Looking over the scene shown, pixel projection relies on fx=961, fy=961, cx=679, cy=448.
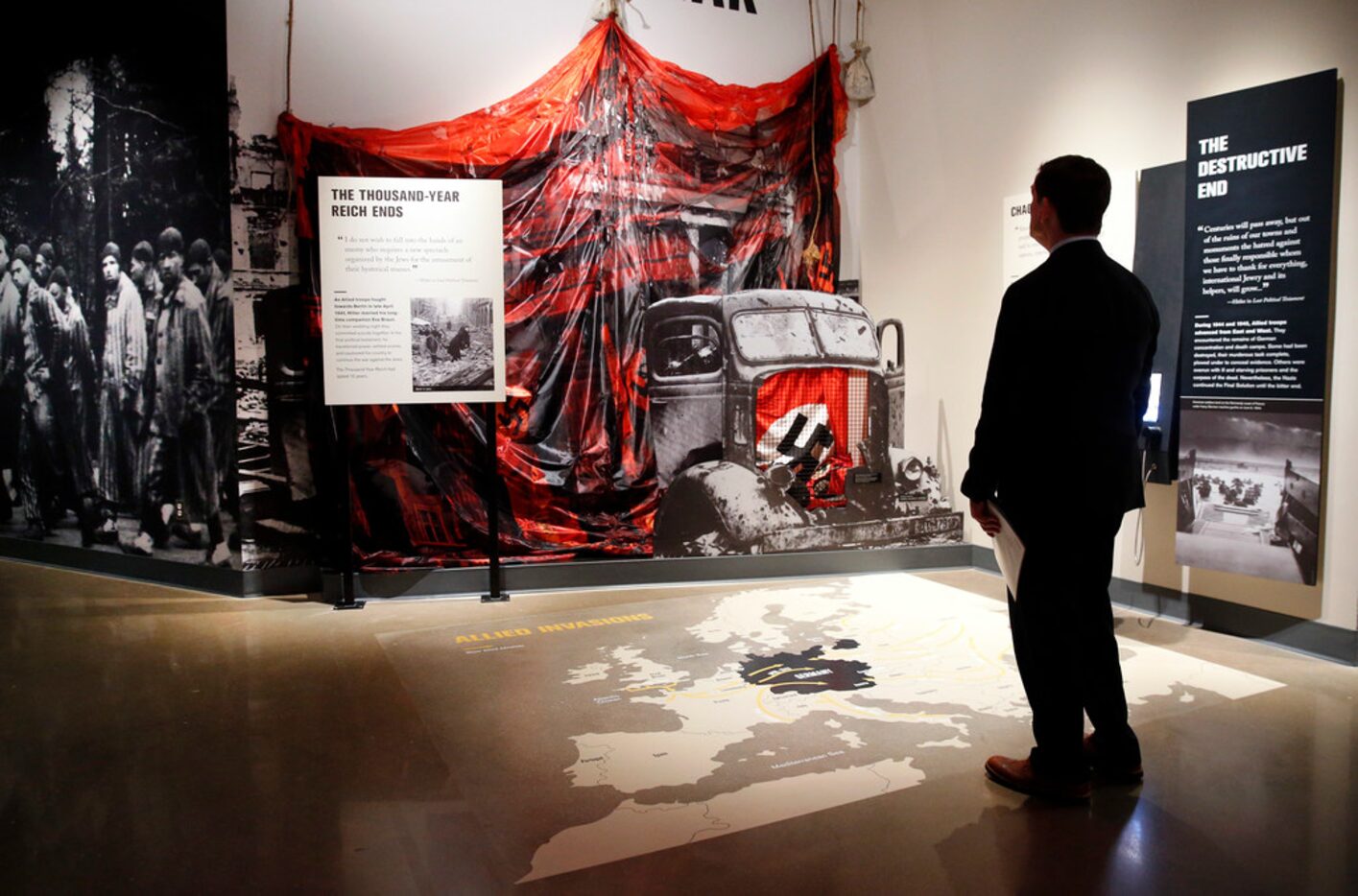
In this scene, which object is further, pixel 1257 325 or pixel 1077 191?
pixel 1257 325

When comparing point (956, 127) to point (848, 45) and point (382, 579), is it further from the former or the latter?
point (382, 579)

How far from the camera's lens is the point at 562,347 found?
514cm

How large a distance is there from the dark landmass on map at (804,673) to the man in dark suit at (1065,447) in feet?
3.26

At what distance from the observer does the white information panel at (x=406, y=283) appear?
14.3 ft

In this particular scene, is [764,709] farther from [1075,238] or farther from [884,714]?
[1075,238]

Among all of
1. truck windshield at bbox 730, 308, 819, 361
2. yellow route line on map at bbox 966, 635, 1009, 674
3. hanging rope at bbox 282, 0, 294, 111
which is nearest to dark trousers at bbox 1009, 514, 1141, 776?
yellow route line on map at bbox 966, 635, 1009, 674

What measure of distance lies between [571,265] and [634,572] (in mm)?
1668

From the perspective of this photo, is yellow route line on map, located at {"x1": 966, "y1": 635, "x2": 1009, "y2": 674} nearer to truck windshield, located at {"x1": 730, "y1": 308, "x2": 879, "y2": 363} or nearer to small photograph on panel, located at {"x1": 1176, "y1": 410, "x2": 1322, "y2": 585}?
small photograph on panel, located at {"x1": 1176, "y1": 410, "x2": 1322, "y2": 585}

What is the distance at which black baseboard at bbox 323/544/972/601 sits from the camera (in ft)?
15.7

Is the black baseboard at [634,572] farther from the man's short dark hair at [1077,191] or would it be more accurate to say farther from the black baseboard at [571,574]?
the man's short dark hair at [1077,191]

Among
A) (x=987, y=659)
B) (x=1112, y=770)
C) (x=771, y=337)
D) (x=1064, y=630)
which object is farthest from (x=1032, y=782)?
(x=771, y=337)

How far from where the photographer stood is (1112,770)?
8.29 ft

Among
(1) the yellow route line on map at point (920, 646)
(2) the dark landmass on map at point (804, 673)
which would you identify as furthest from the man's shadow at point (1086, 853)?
(1) the yellow route line on map at point (920, 646)

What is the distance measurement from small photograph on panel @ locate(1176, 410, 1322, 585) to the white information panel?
123 inches
